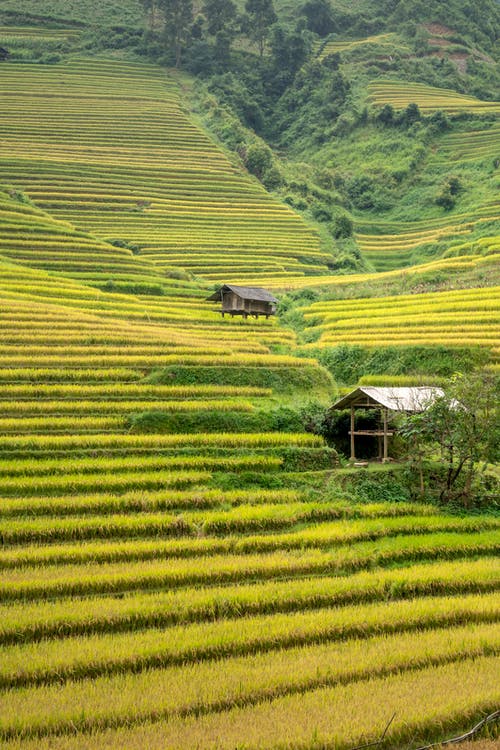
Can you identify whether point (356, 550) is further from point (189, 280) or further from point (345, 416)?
point (189, 280)

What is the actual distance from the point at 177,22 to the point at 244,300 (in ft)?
171

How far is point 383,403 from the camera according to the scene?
17.7 metres

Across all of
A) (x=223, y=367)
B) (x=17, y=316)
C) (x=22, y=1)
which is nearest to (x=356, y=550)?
(x=223, y=367)

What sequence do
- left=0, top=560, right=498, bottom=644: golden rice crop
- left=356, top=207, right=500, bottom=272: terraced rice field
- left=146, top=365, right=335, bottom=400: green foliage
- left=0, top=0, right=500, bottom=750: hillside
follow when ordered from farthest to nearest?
left=356, top=207, right=500, bottom=272: terraced rice field
left=146, top=365, right=335, bottom=400: green foliage
left=0, top=560, right=498, bottom=644: golden rice crop
left=0, top=0, right=500, bottom=750: hillside

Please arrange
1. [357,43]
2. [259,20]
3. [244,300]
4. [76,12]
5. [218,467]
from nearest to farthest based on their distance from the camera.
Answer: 1. [218,467]
2. [244,300]
3. [76,12]
4. [259,20]
5. [357,43]

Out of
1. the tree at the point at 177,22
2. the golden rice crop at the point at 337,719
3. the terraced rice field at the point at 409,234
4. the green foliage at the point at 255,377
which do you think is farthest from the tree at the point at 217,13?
the golden rice crop at the point at 337,719

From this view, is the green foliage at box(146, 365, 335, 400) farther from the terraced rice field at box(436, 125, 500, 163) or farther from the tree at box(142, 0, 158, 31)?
the tree at box(142, 0, 158, 31)

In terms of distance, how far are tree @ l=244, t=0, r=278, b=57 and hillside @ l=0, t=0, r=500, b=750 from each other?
28.7m

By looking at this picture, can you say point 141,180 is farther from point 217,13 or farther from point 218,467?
point 218,467

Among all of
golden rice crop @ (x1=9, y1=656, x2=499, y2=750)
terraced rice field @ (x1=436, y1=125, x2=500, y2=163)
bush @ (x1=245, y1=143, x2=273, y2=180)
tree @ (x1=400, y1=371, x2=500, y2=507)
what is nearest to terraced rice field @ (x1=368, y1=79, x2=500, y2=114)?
terraced rice field @ (x1=436, y1=125, x2=500, y2=163)

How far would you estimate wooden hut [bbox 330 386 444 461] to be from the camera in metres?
17.7

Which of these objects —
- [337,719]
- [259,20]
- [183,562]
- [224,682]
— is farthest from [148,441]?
[259,20]

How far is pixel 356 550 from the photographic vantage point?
13281 mm

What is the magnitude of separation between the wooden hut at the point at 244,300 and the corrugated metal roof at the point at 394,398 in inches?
453
